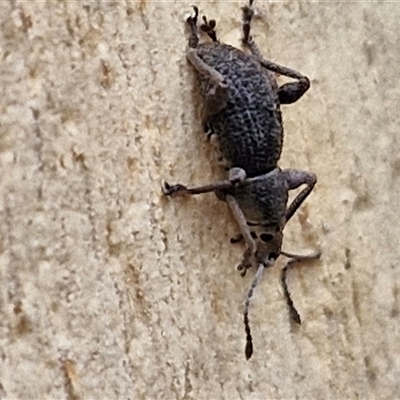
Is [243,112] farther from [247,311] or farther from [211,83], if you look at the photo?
[247,311]

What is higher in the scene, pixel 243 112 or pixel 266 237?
pixel 243 112

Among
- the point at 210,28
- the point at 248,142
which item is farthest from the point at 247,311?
the point at 210,28

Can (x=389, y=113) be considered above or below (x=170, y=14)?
below

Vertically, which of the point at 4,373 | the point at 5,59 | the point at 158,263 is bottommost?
the point at 4,373

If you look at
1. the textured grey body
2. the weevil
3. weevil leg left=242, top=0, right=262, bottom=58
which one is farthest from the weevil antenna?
weevil leg left=242, top=0, right=262, bottom=58

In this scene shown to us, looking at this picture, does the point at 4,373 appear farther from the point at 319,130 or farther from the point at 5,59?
the point at 319,130

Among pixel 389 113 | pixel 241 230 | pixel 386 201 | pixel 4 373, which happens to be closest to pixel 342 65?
pixel 389 113
